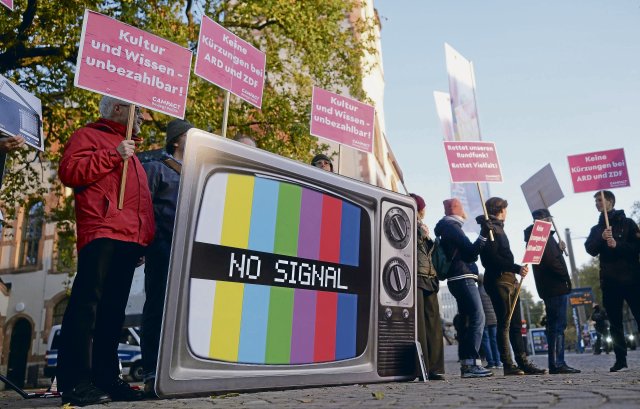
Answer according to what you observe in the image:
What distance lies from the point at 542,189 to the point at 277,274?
194 inches

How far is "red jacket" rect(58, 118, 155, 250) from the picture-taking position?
3430 mm

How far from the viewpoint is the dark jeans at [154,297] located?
3.98m

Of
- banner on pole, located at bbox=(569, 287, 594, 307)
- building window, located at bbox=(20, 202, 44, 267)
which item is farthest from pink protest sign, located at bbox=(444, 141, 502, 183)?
building window, located at bbox=(20, 202, 44, 267)

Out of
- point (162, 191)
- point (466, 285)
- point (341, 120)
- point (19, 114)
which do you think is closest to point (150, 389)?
point (162, 191)

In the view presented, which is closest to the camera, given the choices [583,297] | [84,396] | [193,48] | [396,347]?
[84,396]

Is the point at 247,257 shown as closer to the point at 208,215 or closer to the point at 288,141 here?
the point at 208,215

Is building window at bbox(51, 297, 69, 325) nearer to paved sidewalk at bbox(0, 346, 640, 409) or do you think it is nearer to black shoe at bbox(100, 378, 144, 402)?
black shoe at bbox(100, 378, 144, 402)

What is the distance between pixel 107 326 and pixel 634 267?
5021 millimetres

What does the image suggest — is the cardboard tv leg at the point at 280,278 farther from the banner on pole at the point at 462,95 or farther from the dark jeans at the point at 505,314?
the banner on pole at the point at 462,95

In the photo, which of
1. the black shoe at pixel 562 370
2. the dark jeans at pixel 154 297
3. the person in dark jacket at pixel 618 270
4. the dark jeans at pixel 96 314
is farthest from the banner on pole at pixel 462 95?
the dark jeans at pixel 96 314

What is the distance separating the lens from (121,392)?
3627 millimetres

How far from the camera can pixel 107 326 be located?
3.70 meters

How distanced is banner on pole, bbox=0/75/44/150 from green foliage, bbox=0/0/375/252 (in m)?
4.73

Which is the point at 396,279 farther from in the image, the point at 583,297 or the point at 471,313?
the point at 583,297
